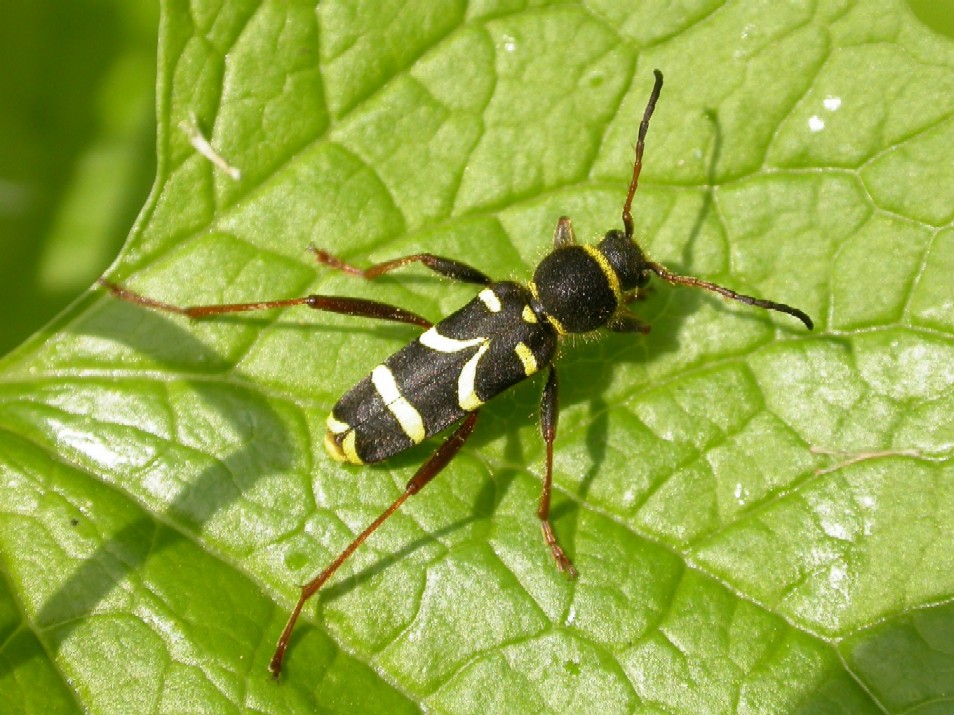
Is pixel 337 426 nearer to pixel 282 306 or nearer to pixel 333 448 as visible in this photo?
pixel 333 448

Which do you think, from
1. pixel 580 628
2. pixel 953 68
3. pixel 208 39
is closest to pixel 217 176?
pixel 208 39

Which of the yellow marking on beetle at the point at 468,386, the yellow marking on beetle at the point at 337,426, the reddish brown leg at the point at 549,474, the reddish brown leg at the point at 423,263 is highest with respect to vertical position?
the reddish brown leg at the point at 423,263

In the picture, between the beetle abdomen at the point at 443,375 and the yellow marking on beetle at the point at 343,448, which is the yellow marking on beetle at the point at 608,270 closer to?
the beetle abdomen at the point at 443,375

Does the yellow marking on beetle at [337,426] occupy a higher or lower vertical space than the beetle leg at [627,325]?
higher

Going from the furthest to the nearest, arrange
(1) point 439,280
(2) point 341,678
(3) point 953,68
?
(1) point 439,280 < (3) point 953,68 < (2) point 341,678

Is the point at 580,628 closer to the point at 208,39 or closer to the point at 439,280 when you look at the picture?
the point at 439,280

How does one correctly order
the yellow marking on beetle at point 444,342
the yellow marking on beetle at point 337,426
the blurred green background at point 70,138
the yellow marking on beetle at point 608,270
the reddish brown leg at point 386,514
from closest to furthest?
the reddish brown leg at point 386,514 → the yellow marking on beetle at point 337,426 → the yellow marking on beetle at point 444,342 → the yellow marking on beetle at point 608,270 → the blurred green background at point 70,138

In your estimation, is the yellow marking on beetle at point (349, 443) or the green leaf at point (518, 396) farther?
the yellow marking on beetle at point (349, 443)

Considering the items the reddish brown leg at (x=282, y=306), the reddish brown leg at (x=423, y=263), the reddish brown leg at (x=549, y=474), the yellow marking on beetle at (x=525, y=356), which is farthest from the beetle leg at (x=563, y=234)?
the reddish brown leg at (x=282, y=306)
